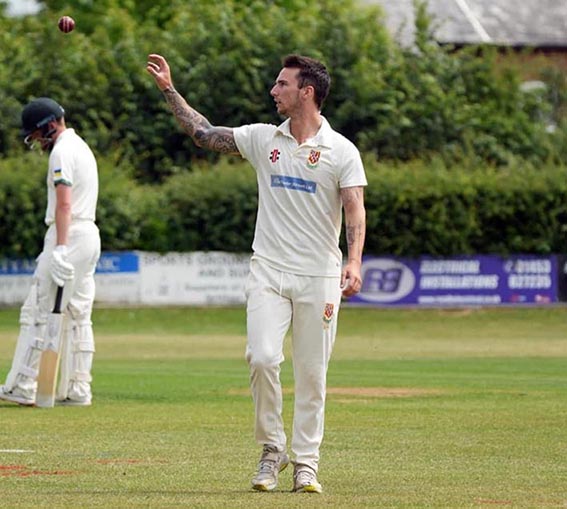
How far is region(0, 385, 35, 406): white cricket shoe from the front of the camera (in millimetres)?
12133

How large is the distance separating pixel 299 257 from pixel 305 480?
1.01 metres

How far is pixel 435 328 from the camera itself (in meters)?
28.9

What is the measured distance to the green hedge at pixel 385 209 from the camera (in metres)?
32.8

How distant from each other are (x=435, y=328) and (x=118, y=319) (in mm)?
5900

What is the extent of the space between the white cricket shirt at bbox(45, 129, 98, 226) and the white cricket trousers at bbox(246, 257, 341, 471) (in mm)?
4362

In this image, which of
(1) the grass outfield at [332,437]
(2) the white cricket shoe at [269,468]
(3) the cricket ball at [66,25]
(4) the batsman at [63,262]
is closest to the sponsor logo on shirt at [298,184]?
(2) the white cricket shoe at [269,468]

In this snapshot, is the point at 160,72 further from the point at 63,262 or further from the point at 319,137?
the point at 63,262

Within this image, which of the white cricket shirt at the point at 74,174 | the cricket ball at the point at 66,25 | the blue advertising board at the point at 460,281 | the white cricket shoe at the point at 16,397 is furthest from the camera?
the blue advertising board at the point at 460,281

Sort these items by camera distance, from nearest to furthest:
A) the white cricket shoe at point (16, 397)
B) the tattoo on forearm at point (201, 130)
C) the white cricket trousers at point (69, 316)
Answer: the tattoo on forearm at point (201, 130) < the white cricket trousers at point (69, 316) < the white cricket shoe at point (16, 397)

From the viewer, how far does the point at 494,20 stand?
51.4m

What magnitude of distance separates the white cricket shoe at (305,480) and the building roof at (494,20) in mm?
42433

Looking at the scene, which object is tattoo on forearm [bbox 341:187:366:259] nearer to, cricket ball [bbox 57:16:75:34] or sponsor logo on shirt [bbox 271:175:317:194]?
sponsor logo on shirt [bbox 271:175:317:194]

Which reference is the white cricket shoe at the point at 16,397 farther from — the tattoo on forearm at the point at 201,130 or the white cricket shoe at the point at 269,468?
the white cricket shoe at the point at 269,468

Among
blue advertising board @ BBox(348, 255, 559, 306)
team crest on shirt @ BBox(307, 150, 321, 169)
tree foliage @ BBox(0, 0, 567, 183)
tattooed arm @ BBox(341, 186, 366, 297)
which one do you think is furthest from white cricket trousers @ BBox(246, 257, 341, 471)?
tree foliage @ BBox(0, 0, 567, 183)
